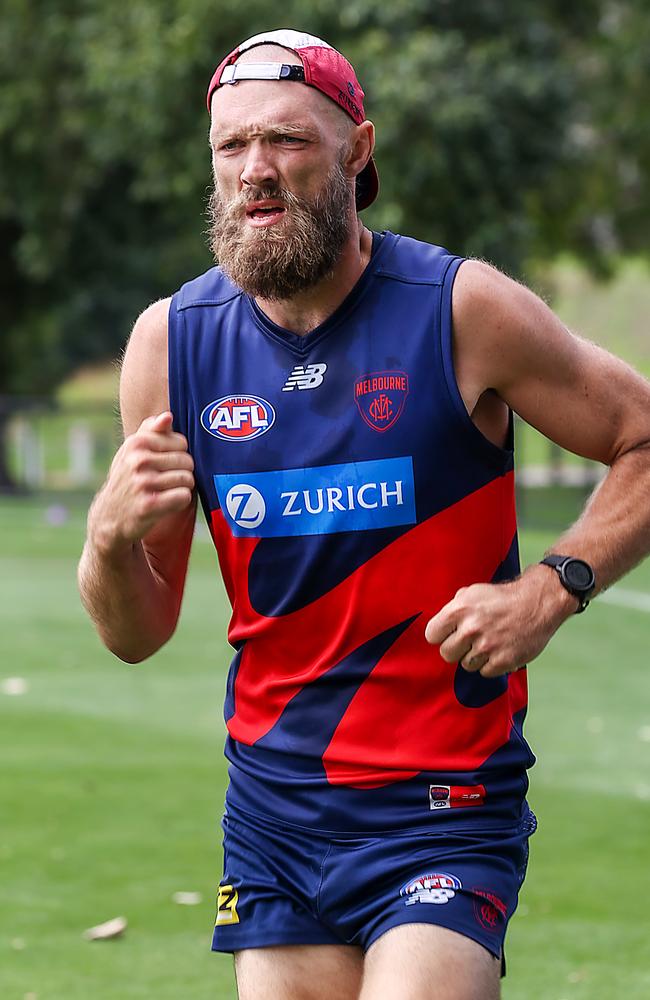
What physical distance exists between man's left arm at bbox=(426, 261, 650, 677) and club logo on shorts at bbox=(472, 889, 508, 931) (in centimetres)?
54

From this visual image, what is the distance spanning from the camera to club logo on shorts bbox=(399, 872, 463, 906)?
3314 millimetres

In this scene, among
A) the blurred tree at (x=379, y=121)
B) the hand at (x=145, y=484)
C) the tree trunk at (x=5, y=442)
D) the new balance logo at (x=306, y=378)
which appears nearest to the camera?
the hand at (x=145, y=484)

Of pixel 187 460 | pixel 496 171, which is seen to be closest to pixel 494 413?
pixel 187 460

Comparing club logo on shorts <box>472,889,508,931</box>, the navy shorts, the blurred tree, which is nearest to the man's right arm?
the navy shorts

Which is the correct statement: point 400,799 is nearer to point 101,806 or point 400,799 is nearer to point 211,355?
point 211,355

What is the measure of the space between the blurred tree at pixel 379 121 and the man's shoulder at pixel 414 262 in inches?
721

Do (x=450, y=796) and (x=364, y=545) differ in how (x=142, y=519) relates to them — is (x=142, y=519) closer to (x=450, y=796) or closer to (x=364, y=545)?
(x=364, y=545)

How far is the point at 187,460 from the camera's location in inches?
131

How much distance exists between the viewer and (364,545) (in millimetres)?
3461

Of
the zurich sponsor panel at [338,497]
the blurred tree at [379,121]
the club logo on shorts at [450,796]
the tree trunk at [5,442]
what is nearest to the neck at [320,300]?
the zurich sponsor panel at [338,497]

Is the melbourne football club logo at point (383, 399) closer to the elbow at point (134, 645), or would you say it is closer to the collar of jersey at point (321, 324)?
the collar of jersey at point (321, 324)

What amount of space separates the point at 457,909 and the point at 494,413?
3.34ft

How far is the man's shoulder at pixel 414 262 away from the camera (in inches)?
139

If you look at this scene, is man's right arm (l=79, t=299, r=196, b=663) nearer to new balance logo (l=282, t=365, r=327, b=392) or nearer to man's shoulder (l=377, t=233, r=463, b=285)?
new balance logo (l=282, t=365, r=327, b=392)
